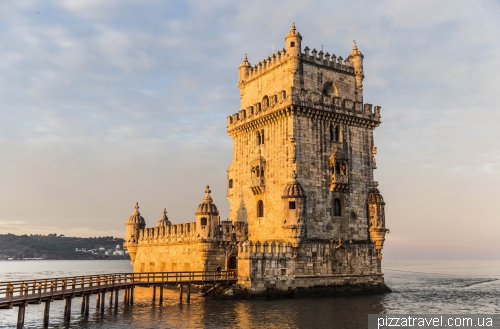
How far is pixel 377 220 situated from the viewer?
46.7m

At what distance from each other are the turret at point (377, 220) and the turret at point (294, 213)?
321 inches

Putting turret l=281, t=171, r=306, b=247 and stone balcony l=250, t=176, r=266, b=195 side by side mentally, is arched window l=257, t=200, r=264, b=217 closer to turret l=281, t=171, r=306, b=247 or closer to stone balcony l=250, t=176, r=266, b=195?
stone balcony l=250, t=176, r=266, b=195

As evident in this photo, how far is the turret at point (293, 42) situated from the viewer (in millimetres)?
45844

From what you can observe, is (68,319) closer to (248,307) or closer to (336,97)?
(248,307)

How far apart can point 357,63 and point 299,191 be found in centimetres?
1613

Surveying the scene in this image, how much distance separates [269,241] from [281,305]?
24.4 feet

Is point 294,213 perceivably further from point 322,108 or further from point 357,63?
point 357,63

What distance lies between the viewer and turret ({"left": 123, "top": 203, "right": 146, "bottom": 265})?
6191 cm

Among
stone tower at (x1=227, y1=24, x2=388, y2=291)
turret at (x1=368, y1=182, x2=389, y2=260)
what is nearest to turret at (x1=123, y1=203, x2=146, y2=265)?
stone tower at (x1=227, y1=24, x2=388, y2=291)

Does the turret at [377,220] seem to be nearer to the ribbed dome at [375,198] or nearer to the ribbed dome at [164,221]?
the ribbed dome at [375,198]

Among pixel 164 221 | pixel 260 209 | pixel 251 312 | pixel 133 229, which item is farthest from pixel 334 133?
pixel 133 229

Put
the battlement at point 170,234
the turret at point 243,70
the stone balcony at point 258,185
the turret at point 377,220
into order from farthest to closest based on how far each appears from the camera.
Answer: the turret at point 243,70
the battlement at point 170,234
the turret at point 377,220
the stone balcony at point 258,185

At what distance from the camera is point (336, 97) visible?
Answer: 47344mm

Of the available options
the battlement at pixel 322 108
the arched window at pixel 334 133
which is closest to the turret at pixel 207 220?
the battlement at pixel 322 108
